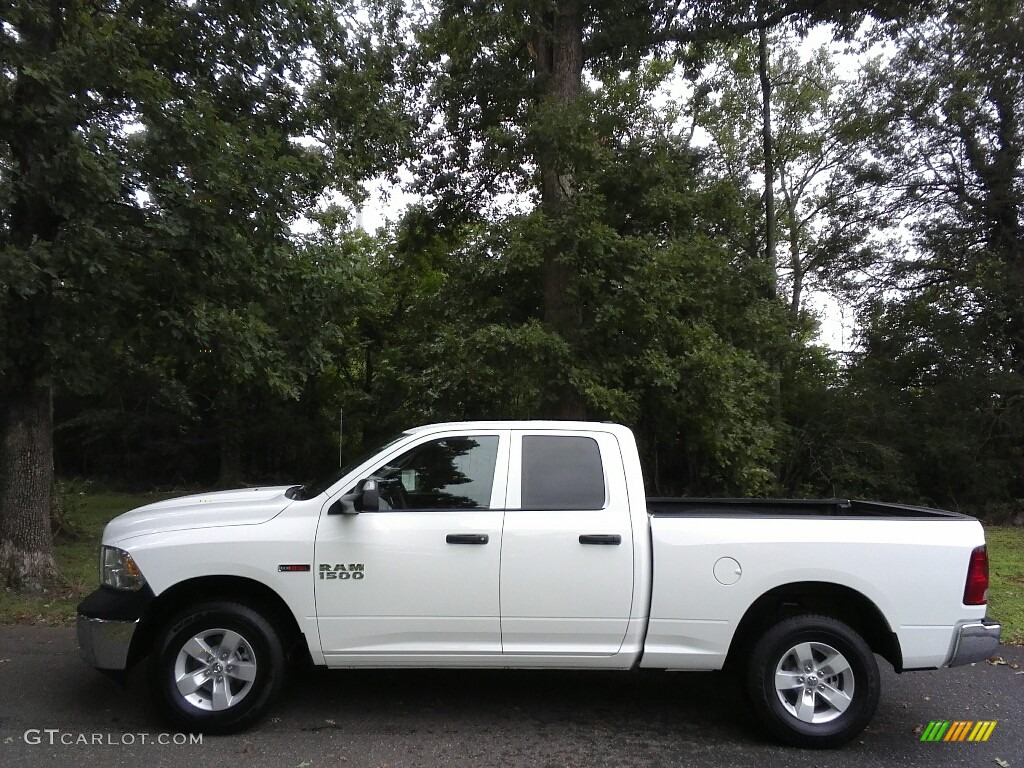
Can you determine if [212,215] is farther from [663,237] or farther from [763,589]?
[663,237]

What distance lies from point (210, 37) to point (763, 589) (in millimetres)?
7550

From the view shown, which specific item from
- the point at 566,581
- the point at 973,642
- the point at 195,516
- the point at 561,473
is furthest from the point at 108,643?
the point at 973,642

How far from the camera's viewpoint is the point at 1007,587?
8914 millimetres

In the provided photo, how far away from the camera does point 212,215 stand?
713 cm

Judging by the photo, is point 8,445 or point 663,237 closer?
point 8,445

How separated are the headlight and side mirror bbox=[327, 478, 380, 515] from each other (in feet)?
3.81

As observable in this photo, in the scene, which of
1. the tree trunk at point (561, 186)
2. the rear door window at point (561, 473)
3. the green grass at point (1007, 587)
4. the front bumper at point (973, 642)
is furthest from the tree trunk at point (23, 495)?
the green grass at point (1007, 587)

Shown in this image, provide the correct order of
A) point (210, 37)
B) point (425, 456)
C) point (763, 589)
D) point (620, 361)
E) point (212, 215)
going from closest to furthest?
point (763, 589) → point (425, 456) → point (212, 215) → point (210, 37) → point (620, 361)

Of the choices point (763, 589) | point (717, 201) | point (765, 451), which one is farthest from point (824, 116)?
point (763, 589)

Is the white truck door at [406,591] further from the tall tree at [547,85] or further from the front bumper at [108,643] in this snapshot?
the tall tree at [547,85]

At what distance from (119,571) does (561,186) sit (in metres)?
8.44

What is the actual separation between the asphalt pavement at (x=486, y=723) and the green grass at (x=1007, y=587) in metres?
1.50

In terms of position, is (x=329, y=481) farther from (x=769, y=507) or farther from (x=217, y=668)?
(x=769, y=507)

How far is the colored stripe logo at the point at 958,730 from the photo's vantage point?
4766 mm
